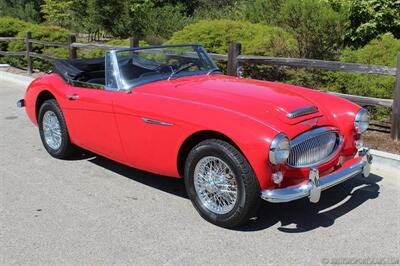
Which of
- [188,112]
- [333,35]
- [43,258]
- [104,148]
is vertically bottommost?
[43,258]

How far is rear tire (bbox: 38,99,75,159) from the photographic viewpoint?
565cm

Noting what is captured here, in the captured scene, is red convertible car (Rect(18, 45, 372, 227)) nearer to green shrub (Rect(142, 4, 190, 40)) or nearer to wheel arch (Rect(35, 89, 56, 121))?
wheel arch (Rect(35, 89, 56, 121))

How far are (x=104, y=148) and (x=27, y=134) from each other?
8.62ft

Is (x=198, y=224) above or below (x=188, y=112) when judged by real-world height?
below

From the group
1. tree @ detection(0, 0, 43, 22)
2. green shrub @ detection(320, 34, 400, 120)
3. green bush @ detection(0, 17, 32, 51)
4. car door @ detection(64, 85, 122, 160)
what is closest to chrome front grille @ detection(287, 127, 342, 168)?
car door @ detection(64, 85, 122, 160)

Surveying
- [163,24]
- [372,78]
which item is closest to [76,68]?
[372,78]

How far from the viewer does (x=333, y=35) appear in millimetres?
10211

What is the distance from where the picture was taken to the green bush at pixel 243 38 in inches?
378

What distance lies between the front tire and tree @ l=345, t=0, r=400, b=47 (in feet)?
23.5

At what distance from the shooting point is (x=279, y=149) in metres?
3.65

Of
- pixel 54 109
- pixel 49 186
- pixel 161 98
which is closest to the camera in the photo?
pixel 161 98

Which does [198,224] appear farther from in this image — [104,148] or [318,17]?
[318,17]

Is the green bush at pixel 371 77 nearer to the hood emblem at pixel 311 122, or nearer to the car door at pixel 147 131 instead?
the hood emblem at pixel 311 122

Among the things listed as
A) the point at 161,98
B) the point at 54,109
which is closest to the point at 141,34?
the point at 54,109
